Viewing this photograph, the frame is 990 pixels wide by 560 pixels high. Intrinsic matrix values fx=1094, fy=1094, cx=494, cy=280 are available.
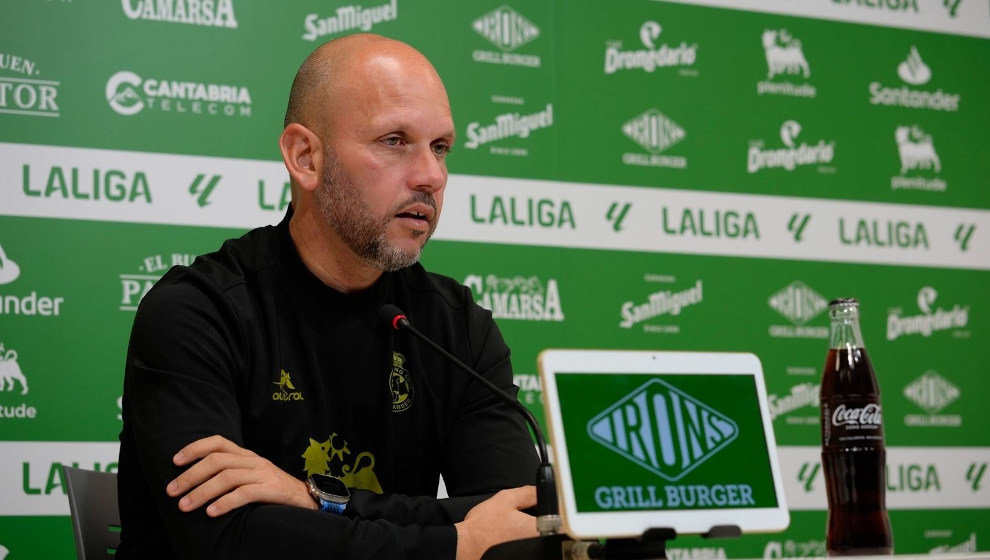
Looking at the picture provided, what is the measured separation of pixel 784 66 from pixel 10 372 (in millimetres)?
2404

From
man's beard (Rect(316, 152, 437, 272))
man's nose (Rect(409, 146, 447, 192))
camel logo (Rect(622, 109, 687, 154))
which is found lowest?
man's beard (Rect(316, 152, 437, 272))

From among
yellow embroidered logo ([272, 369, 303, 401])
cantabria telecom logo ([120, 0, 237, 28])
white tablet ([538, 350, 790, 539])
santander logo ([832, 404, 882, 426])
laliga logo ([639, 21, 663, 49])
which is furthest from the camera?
laliga logo ([639, 21, 663, 49])

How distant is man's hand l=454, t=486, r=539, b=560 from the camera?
4.39ft

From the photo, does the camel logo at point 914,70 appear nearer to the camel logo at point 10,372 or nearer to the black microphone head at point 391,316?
the black microphone head at point 391,316

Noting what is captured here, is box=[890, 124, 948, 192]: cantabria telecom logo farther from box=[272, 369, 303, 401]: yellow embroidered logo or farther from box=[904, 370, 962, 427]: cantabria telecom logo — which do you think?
box=[272, 369, 303, 401]: yellow embroidered logo

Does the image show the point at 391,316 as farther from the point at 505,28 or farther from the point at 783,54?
the point at 783,54

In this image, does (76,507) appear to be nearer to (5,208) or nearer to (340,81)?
(340,81)

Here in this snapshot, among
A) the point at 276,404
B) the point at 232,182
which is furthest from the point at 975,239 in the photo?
the point at 276,404

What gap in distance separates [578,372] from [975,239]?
2.92 m

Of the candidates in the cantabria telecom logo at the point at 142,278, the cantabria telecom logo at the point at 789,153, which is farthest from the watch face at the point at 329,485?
the cantabria telecom logo at the point at 789,153

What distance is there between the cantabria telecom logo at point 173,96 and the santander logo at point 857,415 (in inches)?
74.3

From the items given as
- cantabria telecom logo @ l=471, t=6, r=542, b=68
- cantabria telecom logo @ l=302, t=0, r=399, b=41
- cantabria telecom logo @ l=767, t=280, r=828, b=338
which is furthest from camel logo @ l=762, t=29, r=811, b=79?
cantabria telecom logo @ l=302, t=0, r=399, b=41

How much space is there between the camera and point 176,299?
63.2 inches

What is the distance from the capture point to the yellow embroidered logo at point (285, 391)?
167 cm
